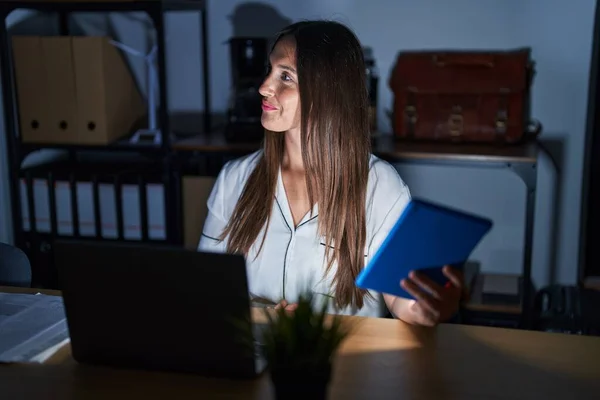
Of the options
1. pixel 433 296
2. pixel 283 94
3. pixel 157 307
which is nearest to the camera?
pixel 157 307

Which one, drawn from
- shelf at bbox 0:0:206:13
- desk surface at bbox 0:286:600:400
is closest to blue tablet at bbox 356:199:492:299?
desk surface at bbox 0:286:600:400

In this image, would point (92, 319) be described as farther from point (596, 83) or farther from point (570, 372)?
point (596, 83)

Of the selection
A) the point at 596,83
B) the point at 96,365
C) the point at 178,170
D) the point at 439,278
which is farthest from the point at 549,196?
the point at 96,365

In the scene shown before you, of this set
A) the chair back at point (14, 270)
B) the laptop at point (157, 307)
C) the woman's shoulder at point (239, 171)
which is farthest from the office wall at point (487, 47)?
the laptop at point (157, 307)

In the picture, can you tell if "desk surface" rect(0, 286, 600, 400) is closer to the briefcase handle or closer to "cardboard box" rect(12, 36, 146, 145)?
the briefcase handle

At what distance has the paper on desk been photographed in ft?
4.24

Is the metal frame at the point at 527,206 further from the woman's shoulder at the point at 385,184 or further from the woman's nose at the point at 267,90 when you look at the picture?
the woman's nose at the point at 267,90

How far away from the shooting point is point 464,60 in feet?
8.59

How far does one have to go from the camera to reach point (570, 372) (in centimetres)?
123

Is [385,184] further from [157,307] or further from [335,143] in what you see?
[157,307]

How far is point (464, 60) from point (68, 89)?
1406 millimetres

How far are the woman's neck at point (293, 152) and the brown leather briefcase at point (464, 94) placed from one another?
0.97m

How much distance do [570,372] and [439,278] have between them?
0.84 ft

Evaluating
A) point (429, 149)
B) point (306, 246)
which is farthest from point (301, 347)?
point (429, 149)
